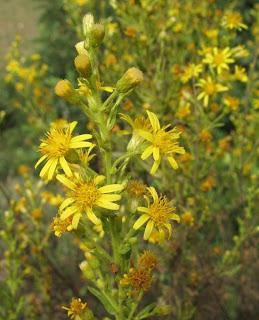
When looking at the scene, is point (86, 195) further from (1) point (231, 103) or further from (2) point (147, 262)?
(1) point (231, 103)

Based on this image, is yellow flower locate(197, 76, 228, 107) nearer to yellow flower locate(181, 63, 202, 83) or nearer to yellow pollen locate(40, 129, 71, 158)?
yellow flower locate(181, 63, 202, 83)

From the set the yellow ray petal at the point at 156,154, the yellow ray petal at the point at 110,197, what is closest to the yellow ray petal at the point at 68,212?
the yellow ray petal at the point at 110,197

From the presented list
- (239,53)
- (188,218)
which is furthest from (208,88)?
Answer: (188,218)

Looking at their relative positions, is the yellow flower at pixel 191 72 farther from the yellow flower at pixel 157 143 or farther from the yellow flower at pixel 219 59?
the yellow flower at pixel 157 143

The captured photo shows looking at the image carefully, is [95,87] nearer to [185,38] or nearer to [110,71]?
[110,71]

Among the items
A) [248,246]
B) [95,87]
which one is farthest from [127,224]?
[248,246]

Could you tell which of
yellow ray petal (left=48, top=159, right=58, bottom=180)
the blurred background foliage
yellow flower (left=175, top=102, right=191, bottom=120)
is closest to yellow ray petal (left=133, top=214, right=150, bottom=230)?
yellow ray petal (left=48, top=159, right=58, bottom=180)
